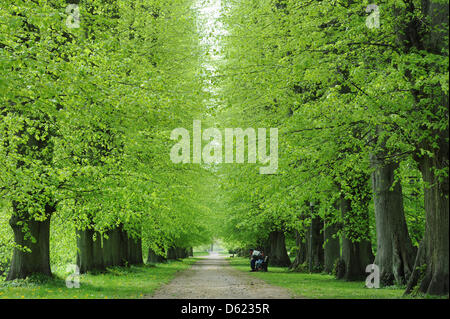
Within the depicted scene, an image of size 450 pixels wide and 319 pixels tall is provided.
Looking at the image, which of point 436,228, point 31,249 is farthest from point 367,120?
point 31,249

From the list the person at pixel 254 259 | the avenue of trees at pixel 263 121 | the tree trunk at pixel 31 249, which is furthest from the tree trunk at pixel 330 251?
the tree trunk at pixel 31 249

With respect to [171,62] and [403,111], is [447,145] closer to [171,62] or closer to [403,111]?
[403,111]

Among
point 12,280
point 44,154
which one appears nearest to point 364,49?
point 44,154

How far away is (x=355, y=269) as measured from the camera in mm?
18500

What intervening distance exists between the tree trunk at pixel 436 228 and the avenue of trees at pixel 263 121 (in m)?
0.03

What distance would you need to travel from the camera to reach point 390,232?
1519 centimetres

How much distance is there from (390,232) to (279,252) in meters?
23.2

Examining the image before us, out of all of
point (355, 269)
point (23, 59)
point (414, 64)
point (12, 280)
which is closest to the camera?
point (414, 64)

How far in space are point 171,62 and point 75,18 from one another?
32.8 feet

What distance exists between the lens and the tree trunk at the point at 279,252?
121 ft

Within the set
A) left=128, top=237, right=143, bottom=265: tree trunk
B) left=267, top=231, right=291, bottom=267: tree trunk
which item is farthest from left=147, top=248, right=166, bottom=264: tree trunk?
left=267, top=231, right=291, bottom=267: tree trunk

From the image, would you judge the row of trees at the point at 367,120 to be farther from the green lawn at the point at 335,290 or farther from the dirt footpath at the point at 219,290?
the dirt footpath at the point at 219,290

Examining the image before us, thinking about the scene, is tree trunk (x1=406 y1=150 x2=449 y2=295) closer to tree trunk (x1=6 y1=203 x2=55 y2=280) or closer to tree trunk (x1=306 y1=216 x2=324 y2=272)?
tree trunk (x1=6 y1=203 x2=55 y2=280)

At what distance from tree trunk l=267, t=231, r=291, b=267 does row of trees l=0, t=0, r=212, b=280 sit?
18584 millimetres
